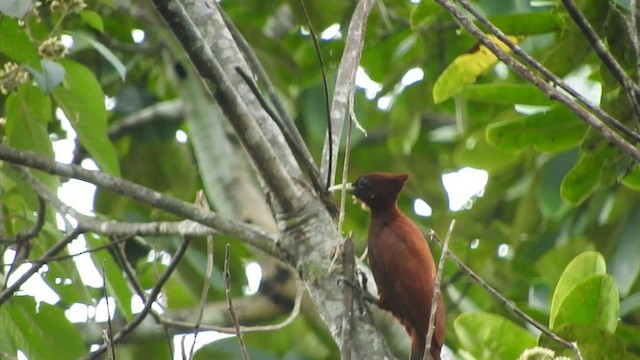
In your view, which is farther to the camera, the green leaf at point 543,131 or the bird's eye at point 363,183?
the bird's eye at point 363,183

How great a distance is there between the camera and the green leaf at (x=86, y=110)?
13.1 feet

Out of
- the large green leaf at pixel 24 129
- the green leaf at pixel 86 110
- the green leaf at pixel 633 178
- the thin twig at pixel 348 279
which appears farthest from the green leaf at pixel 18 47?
the green leaf at pixel 633 178

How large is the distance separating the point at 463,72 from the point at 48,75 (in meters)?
1.36

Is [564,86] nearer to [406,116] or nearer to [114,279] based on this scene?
[114,279]

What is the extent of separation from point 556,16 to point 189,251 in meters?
2.27

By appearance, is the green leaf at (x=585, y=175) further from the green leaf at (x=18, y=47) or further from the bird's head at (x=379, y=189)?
the green leaf at (x=18, y=47)

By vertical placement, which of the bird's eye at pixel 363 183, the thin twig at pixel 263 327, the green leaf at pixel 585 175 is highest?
the bird's eye at pixel 363 183

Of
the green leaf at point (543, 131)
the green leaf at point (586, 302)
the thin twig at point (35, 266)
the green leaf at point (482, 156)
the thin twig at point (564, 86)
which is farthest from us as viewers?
the green leaf at point (482, 156)

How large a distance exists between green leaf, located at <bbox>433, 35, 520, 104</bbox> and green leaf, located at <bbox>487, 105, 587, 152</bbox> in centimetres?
19

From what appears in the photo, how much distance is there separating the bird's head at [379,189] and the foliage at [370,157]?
1.52 ft

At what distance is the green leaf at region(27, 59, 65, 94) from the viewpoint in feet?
11.4

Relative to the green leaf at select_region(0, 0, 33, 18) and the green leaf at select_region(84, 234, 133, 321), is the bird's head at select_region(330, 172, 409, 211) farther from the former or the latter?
the green leaf at select_region(0, 0, 33, 18)

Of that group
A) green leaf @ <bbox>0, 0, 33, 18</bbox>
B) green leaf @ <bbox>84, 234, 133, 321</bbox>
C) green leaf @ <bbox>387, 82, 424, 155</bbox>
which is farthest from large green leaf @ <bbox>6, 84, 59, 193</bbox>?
green leaf @ <bbox>387, 82, 424, 155</bbox>

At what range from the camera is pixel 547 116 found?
378cm
